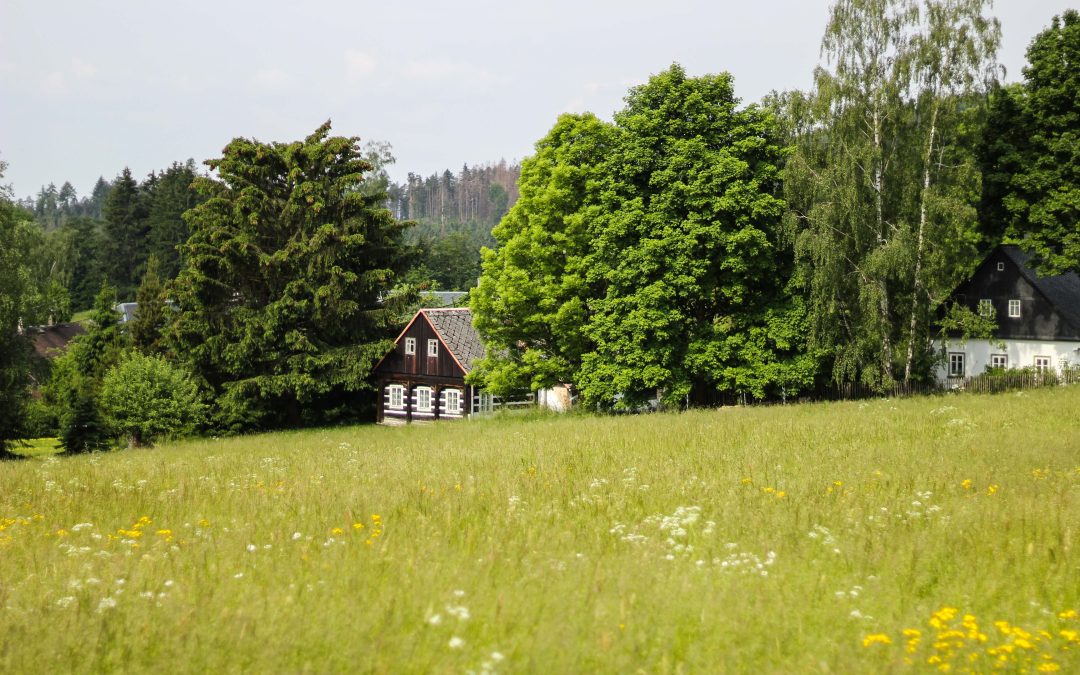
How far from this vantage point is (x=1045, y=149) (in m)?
39.8

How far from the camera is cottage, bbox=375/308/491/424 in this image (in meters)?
46.3

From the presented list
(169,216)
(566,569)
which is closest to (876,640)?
(566,569)

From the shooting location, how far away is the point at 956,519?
8.77m

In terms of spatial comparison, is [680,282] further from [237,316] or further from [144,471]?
[237,316]

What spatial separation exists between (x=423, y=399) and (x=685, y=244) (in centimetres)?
2128

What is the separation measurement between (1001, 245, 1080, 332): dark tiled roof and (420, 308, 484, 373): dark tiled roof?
95.9 ft

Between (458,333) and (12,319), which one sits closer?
(12,319)

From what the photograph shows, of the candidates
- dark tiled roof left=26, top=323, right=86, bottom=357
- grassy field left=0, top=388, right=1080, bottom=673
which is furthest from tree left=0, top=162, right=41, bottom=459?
dark tiled roof left=26, top=323, right=86, bottom=357

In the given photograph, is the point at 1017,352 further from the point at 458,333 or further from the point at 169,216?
the point at 169,216

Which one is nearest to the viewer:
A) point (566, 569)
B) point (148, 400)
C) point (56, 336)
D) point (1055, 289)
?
point (566, 569)

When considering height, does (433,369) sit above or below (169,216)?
below

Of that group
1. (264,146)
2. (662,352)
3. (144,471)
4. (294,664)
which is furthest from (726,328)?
(294,664)

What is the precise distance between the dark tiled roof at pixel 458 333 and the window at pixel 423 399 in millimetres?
3054

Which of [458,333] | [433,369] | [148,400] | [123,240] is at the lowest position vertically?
[148,400]
